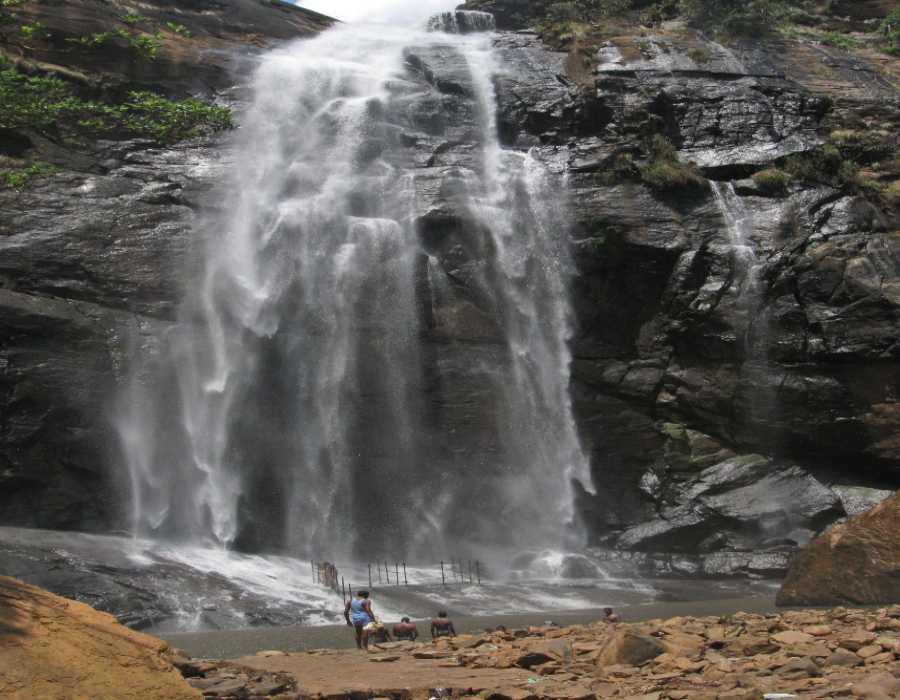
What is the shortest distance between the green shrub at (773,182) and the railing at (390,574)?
1677cm

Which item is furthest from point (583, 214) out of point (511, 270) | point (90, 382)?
point (90, 382)

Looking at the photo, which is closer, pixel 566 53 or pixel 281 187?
pixel 281 187

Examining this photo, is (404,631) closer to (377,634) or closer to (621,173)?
(377,634)

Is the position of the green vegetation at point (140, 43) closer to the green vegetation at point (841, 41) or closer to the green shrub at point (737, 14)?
the green shrub at point (737, 14)

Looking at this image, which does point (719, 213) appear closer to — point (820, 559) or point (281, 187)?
point (281, 187)

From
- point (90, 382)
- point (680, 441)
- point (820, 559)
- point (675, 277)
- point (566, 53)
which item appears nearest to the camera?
point (820, 559)

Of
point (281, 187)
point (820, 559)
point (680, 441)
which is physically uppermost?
point (281, 187)

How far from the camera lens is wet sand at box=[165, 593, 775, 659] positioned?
596 inches

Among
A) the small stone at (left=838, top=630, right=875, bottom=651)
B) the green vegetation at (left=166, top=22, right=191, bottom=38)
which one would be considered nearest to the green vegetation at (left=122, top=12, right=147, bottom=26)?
the green vegetation at (left=166, top=22, right=191, bottom=38)

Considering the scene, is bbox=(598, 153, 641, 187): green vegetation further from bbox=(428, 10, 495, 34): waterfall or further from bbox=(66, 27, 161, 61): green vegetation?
bbox=(428, 10, 495, 34): waterfall

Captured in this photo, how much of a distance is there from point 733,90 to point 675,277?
10975 millimetres

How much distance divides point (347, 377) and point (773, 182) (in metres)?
16.4

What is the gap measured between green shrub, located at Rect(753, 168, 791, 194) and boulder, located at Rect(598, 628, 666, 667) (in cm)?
2588

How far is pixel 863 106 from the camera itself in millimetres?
36500
